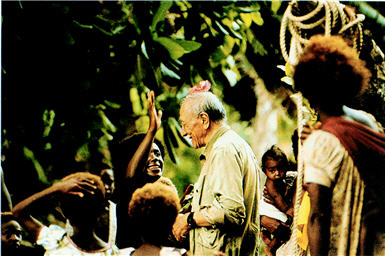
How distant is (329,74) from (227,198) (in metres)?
0.93

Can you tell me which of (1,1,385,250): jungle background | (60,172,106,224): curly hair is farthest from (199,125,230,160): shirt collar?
(1,1,385,250): jungle background

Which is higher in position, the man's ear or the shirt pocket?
the man's ear

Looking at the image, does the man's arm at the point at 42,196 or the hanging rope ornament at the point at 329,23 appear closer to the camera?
the hanging rope ornament at the point at 329,23

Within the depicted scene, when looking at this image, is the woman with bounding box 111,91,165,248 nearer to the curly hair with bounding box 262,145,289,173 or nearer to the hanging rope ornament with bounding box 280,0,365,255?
the curly hair with bounding box 262,145,289,173

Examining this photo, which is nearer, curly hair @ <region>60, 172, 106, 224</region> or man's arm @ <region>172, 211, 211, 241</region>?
man's arm @ <region>172, 211, 211, 241</region>

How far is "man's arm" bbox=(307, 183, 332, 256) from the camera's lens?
277 cm

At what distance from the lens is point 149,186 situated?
137 inches

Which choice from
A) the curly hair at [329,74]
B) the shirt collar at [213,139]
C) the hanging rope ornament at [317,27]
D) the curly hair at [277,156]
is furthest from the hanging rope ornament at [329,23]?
the curly hair at [277,156]

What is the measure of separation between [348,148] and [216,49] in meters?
2.75

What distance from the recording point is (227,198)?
10.9 ft

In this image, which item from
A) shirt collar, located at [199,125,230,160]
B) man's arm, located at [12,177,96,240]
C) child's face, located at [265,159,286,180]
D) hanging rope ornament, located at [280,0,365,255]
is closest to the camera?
hanging rope ornament, located at [280,0,365,255]

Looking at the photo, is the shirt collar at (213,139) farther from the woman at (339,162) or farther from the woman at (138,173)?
the woman at (339,162)

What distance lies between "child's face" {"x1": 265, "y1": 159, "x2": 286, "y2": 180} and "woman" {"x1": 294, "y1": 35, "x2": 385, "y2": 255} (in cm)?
156

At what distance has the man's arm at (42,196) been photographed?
3.85 meters
